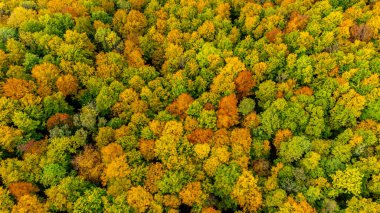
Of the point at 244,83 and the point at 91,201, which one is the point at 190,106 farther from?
the point at 91,201

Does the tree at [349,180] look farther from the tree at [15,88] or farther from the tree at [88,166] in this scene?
the tree at [15,88]

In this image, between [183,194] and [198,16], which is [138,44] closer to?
[198,16]

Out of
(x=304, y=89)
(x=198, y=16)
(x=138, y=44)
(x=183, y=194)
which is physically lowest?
(x=183, y=194)

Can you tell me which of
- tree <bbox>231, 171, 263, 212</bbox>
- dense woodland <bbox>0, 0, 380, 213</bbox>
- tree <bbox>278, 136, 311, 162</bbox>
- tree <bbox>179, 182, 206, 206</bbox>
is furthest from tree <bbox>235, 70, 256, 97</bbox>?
tree <bbox>179, 182, 206, 206</bbox>

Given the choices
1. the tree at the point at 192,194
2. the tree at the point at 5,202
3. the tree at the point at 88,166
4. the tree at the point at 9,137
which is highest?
the tree at the point at 9,137

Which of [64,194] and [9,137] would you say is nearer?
[64,194]

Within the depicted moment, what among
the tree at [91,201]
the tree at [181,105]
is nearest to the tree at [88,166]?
the tree at [91,201]

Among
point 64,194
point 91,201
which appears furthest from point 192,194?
point 64,194

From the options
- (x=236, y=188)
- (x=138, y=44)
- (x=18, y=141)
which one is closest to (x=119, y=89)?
(x=138, y=44)

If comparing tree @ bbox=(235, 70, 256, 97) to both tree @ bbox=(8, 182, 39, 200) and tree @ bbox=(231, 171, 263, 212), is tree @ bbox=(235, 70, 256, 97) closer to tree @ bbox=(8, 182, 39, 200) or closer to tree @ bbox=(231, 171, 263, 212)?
tree @ bbox=(231, 171, 263, 212)
